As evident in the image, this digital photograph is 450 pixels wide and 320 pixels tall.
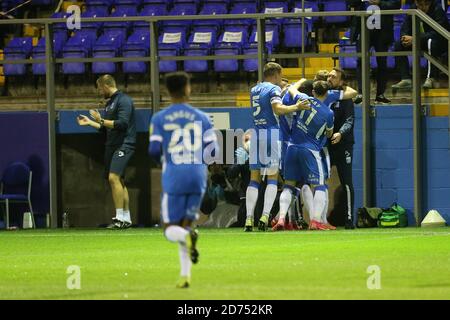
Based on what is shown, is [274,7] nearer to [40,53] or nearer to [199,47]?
[199,47]

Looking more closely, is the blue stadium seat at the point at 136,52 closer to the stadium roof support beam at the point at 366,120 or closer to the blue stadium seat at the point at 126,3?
the blue stadium seat at the point at 126,3

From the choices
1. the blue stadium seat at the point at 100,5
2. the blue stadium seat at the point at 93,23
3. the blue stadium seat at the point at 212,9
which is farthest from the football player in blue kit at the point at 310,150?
the blue stadium seat at the point at 100,5

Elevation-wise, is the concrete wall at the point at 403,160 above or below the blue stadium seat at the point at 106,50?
below

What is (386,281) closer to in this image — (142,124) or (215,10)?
(142,124)

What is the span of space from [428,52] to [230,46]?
12.9 feet

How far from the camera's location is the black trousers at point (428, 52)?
19125 millimetres

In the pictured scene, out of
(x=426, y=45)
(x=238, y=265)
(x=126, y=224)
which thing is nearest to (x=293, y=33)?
(x=426, y=45)

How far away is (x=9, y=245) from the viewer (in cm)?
1595

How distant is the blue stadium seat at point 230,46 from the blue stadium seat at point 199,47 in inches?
6.8

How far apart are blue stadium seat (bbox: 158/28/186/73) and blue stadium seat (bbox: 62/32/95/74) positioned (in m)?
1.33

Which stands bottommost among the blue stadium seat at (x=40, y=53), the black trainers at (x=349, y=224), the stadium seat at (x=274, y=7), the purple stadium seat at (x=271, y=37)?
the black trainers at (x=349, y=224)

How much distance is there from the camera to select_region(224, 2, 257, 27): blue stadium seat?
2345 cm
